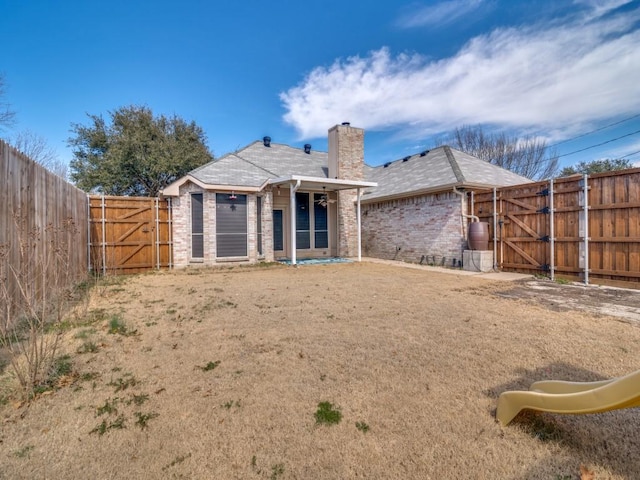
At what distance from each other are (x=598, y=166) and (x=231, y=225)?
97.8ft

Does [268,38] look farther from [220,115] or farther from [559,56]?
[559,56]

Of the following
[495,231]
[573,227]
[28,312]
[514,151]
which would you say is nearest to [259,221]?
[495,231]

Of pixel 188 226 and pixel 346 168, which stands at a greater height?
pixel 346 168

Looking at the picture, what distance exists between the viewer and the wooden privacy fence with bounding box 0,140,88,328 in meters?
3.25

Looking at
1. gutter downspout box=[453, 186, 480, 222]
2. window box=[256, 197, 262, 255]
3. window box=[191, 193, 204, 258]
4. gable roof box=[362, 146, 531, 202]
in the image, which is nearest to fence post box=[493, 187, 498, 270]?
gutter downspout box=[453, 186, 480, 222]

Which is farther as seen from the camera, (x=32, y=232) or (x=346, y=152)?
(x=346, y=152)

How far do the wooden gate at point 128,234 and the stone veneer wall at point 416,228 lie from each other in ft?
28.2

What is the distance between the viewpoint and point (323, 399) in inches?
101

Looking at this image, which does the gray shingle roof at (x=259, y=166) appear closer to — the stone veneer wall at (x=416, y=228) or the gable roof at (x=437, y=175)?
the gable roof at (x=437, y=175)

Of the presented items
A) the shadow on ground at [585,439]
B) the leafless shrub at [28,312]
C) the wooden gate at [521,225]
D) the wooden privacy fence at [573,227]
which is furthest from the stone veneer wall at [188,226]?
the shadow on ground at [585,439]

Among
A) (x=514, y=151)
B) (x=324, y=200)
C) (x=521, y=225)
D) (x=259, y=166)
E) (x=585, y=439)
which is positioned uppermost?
(x=514, y=151)

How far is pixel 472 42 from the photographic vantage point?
12742 millimetres

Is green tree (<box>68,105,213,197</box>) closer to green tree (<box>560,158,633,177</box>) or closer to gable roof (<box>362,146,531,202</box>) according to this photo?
gable roof (<box>362,146,531,202</box>)

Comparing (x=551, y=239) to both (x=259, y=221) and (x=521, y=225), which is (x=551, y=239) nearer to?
(x=521, y=225)
